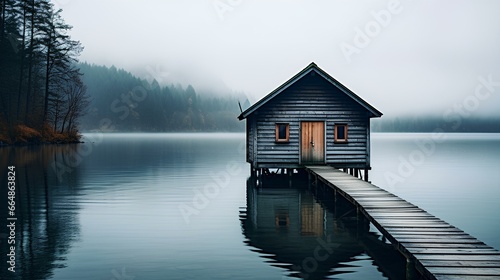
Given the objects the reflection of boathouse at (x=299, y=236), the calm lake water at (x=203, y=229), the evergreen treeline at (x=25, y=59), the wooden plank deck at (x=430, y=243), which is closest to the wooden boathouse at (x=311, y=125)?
the calm lake water at (x=203, y=229)

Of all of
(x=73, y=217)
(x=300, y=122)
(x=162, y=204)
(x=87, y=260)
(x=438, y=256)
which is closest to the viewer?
(x=438, y=256)

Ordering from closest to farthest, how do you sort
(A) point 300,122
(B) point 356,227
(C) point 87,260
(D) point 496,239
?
(C) point 87,260
(D) point 496,239
(B) point 356,227
(A) point 300,122

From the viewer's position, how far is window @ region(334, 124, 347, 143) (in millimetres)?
31531

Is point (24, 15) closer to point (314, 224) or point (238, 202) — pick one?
point (238, 202)

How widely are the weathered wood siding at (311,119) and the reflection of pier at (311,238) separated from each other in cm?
662

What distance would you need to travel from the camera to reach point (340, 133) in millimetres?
31656

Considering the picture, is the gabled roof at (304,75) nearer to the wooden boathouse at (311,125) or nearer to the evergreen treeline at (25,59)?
the wooden boathouse at (311,125)

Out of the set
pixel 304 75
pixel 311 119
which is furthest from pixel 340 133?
pixel 304 75

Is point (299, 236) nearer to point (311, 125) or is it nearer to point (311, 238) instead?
point (311, 238)

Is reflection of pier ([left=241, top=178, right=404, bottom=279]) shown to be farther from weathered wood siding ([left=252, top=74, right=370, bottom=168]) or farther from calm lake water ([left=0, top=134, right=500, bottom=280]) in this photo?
weathered wood siding ([left=252, top=74, right=370, bottom=168])

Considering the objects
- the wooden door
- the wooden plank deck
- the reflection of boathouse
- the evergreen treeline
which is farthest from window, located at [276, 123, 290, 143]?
the evergreen treeline

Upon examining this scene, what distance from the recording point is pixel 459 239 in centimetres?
1184

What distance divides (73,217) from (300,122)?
52.9ft

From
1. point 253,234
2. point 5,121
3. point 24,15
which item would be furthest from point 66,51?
point 253,234
